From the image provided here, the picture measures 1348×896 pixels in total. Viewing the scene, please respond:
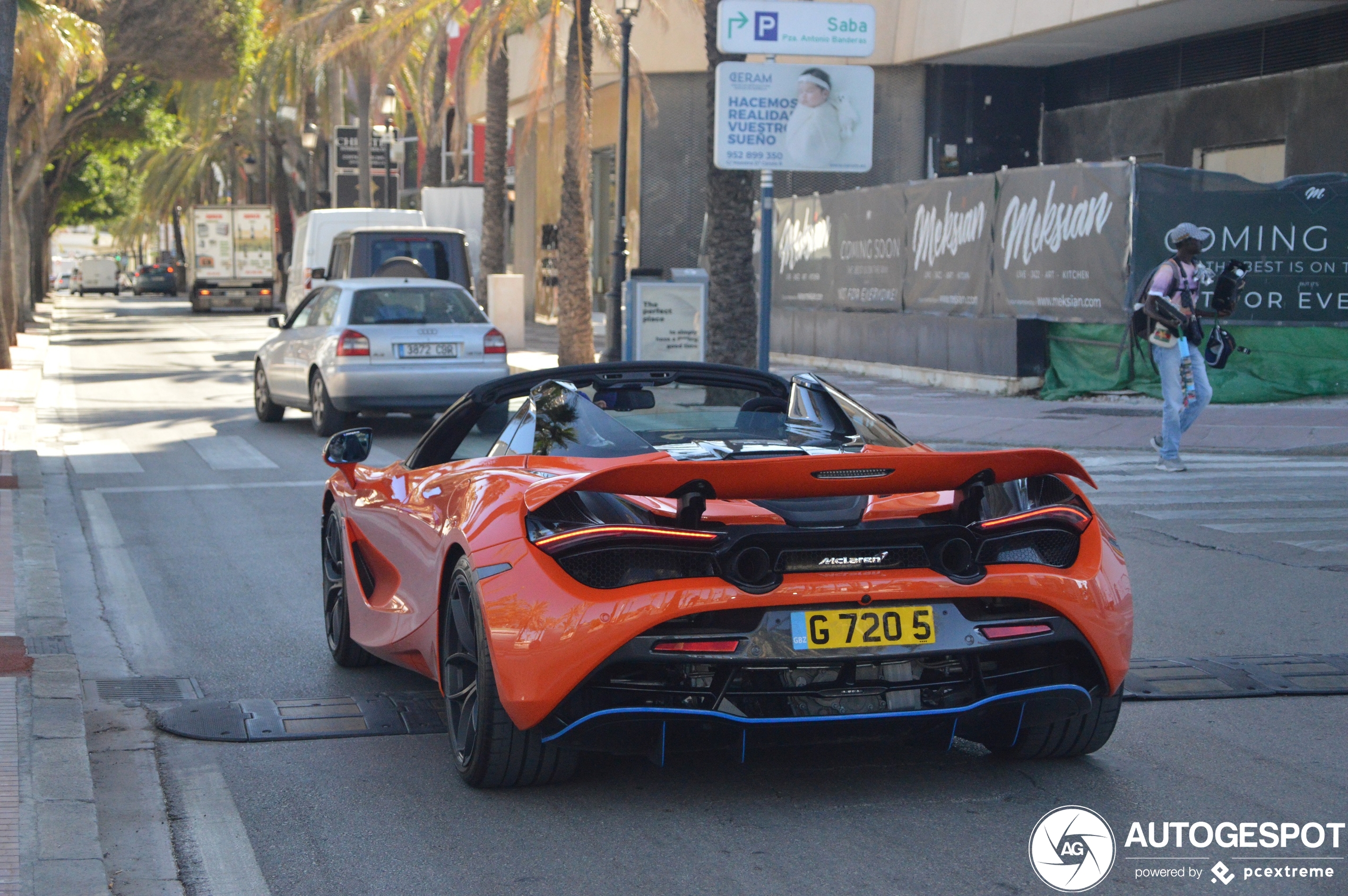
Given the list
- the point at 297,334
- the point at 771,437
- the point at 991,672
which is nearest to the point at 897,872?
the point at 991,672

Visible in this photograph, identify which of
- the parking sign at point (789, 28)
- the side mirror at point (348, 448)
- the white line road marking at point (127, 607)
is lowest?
the white line road marking at point (127, 607)

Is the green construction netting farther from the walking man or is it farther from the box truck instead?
the box truck

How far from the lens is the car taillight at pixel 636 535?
412 cm

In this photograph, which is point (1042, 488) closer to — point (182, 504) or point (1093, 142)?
point (182, 504)

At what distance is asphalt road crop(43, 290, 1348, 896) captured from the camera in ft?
13.1

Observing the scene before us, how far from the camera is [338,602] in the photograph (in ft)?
21.0

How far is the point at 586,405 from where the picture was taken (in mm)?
4980

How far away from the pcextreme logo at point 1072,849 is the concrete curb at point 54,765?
2.33m

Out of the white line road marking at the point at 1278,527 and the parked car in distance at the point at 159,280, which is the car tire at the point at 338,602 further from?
the parked car in distance at the point at 159,280

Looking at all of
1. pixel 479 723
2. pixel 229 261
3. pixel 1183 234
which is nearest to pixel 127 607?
pixel 479 723

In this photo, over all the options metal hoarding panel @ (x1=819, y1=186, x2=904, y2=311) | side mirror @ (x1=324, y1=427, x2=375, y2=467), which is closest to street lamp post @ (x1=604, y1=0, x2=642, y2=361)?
metal hoarding panel @ (x1=819, y1=186, x2=904, y2=311)

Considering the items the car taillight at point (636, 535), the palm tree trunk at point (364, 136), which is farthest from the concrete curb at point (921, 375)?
the palm tree trunk at point (364, 136)

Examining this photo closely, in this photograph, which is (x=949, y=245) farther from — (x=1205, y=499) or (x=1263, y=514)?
(x=1263, y=514)

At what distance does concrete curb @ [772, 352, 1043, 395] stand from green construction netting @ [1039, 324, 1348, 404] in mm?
1476
